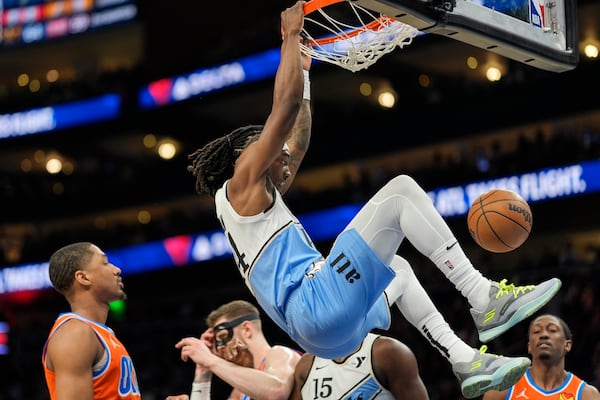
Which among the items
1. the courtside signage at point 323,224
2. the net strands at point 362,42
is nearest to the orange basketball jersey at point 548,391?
the net strands at point 362,42

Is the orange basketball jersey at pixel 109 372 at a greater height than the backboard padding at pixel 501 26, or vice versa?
the backboard padding at pixel 501 26

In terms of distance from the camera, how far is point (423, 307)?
5582mm

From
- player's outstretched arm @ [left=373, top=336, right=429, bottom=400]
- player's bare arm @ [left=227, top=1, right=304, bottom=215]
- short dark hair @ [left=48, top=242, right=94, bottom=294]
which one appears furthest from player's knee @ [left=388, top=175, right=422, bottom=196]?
short dark hair @ [left=48, top=242, right=94, bottom=294]

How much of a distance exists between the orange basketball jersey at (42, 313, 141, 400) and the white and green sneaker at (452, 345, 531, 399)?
192cm

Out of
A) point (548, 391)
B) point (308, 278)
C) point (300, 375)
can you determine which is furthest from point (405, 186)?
point (548, 391)

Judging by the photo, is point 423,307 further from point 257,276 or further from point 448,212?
point 448,212

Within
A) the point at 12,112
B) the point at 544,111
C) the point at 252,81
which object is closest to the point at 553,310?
the point at 544,111

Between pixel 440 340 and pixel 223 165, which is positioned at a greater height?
pixel 223 165

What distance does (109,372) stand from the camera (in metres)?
5.46

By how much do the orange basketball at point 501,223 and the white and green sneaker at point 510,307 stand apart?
0.97 ft

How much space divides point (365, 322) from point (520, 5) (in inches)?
82.0

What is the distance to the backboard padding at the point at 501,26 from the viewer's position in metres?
5.09

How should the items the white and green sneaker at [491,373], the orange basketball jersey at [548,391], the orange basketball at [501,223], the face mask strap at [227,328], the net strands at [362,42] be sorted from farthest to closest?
the orange basketball jersey at [548,391]
the face mask strap at [227,328]
the net strands at [362,42]
the orange basketball at [501,223]
the white and green sneaker at [491,373]

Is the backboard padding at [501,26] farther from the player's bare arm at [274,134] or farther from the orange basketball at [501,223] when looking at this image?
the orange basketball at [501,223]
